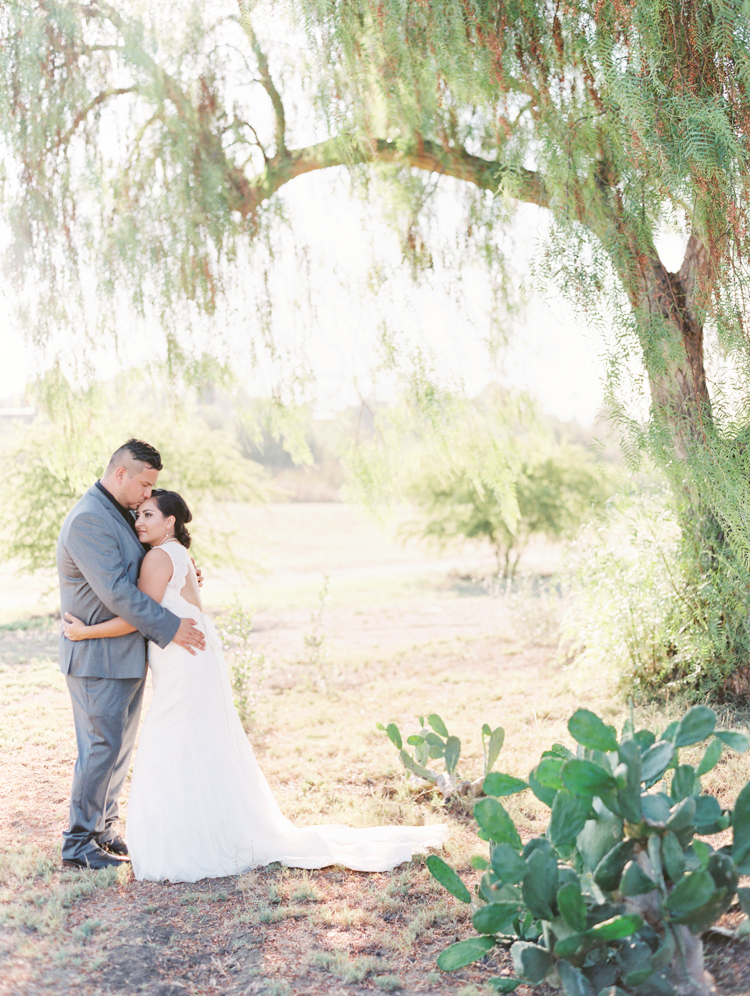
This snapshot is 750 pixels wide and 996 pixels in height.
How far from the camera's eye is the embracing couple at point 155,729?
400 cm

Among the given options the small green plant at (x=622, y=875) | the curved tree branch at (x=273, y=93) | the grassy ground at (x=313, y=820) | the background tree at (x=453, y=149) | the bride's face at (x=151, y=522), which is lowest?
the grassy ground at (x=313, y=820)

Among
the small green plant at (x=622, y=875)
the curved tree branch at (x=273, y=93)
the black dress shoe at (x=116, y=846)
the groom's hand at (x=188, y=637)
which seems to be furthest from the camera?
the curved tree branch at (x=273, y=93)

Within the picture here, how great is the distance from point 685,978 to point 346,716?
511cm

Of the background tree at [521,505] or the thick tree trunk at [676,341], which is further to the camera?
the background tree at [521,505]

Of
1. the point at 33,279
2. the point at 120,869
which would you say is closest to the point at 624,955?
the point at 120,869

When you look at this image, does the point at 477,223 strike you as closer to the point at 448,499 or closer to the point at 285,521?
the point at 448,499

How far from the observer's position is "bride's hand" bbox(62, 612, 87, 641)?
163 inches

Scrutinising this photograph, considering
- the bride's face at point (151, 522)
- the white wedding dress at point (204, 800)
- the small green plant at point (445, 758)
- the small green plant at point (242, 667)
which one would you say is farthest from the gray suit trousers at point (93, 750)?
the small green plant at point (242, 667)

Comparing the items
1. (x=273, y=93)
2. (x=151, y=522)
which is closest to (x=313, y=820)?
(x=151, y=522)

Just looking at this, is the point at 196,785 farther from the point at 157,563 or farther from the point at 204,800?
the point at 157,563

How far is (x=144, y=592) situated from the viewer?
424 cm

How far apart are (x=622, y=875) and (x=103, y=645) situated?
9.13ft

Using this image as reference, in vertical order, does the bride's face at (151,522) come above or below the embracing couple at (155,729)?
above

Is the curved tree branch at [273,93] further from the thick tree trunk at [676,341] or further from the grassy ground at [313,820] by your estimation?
the grassy ground at [313,820]
